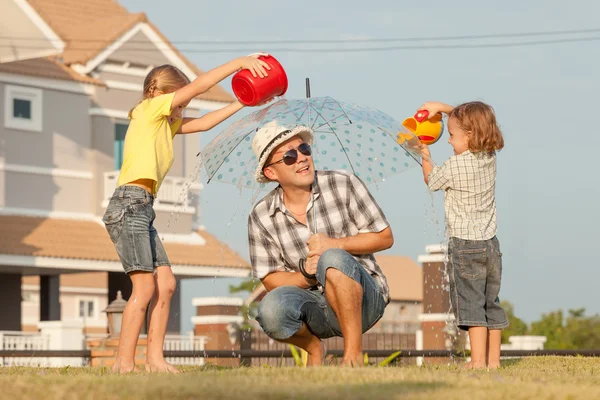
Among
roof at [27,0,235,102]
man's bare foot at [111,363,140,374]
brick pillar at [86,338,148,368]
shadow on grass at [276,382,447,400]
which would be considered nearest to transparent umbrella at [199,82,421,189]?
man's bare foot at [111,363,140,374]

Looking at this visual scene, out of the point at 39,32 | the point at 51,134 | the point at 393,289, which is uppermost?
the point at 39,32

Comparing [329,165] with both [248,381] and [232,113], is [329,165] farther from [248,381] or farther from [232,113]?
Answer: [248,381]

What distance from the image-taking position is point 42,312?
101ft

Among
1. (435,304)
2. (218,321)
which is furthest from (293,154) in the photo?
(218,321)

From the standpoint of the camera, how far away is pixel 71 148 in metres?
29.7

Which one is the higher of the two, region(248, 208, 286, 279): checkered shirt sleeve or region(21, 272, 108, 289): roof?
region(248, 208, 286, 279): checkered shirt sleeve

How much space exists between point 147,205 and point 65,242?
20.8 m

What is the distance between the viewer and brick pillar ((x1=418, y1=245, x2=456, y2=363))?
23.4 metres

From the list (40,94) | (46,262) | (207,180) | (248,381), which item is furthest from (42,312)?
(248,381)

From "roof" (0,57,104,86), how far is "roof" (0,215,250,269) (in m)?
3.71

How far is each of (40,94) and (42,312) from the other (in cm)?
605

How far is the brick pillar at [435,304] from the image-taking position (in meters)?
23.4

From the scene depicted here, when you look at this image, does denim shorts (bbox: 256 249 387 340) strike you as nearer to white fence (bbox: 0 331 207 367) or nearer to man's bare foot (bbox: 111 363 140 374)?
man's bare foot (bbox: 111 363 140 374)

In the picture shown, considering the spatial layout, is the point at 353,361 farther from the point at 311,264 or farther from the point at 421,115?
the point at 421,115
